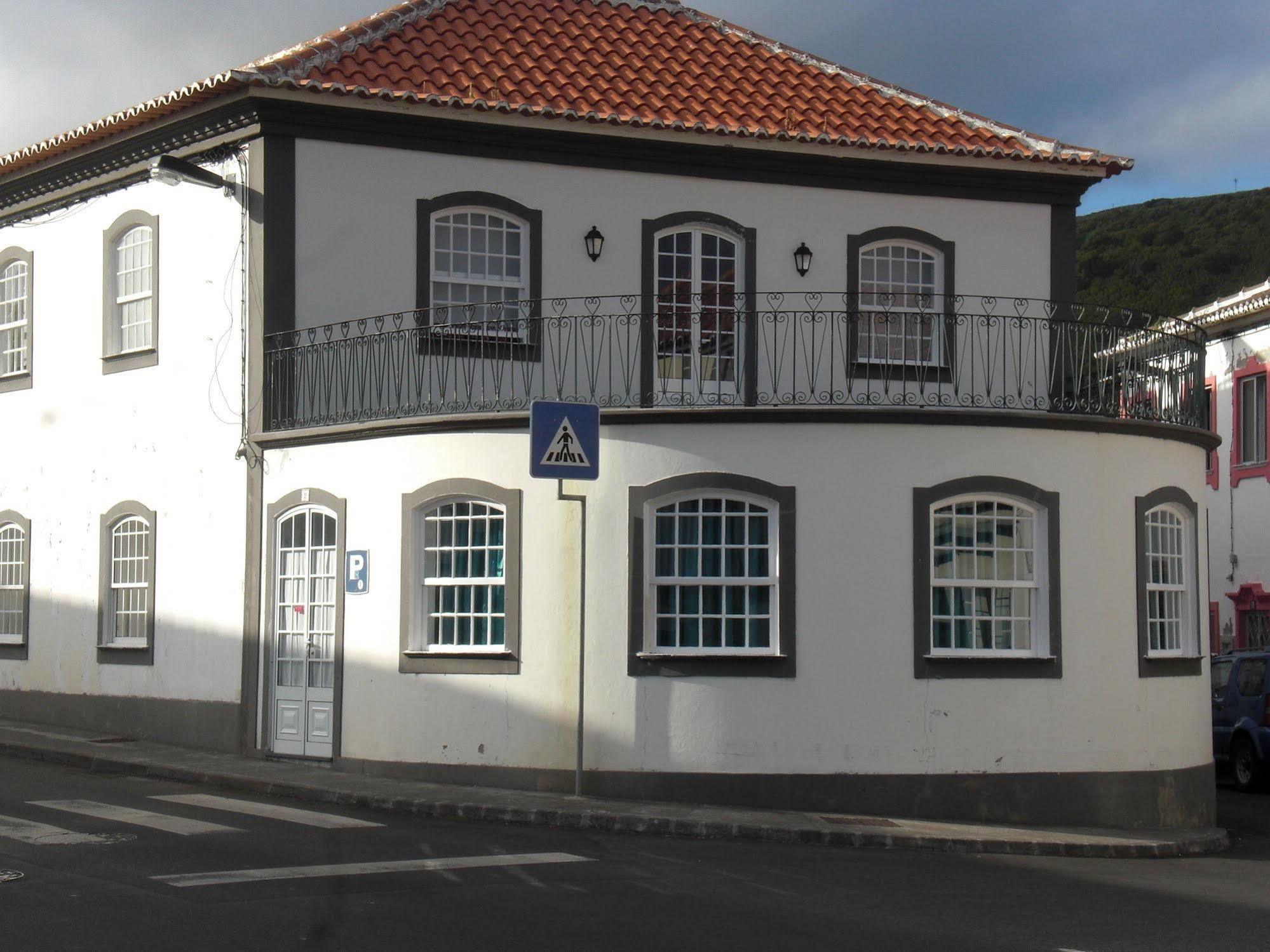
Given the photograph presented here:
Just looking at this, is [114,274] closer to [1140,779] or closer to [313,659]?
[313,659]

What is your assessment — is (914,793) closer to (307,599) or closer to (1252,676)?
(307,599)

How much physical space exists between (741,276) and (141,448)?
271 inches

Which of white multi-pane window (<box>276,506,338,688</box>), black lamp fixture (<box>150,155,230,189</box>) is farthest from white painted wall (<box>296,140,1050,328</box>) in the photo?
white multi-pane window (<box>276,506,338,688</box>)

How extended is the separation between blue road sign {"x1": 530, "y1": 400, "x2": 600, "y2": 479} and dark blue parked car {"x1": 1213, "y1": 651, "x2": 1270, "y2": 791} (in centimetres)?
1052

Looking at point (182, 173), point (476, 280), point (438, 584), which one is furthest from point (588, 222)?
point (438, 584)

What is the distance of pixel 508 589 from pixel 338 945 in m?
6.98

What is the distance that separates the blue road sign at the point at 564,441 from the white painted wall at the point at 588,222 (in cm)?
434

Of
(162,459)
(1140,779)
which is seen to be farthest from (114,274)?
(1140,779)

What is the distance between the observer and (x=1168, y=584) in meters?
16.0

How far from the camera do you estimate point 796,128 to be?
18859mm

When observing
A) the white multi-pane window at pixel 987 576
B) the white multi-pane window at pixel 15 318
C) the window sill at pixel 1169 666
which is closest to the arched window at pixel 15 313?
the white multi-pane window at pixel 15 318

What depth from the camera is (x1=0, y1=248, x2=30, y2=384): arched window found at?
20.5 meters

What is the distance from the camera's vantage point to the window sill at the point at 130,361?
18.3 metres

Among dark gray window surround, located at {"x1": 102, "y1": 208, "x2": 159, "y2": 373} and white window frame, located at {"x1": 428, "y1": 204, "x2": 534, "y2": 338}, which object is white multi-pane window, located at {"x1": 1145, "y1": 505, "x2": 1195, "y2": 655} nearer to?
white window frame, located at {"x1": 428, "y1": 204, "x2": 534, "y2": 338}
